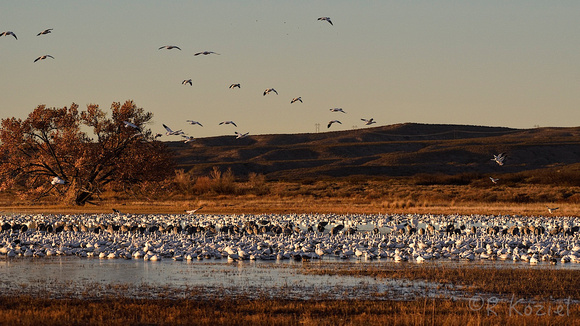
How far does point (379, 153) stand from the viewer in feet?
545

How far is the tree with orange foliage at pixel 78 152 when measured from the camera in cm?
4984

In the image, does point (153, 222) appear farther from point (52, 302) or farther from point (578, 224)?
point (52, 302)

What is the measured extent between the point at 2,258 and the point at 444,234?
16.6 metres

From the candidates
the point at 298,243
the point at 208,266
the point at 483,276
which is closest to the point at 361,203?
the point at 298,243

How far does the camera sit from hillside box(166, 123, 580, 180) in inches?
5369

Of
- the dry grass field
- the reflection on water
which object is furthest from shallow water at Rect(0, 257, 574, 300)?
the dry grass field

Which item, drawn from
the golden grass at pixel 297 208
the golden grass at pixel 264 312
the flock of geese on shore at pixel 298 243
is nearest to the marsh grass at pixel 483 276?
the golden grass at pixel 264 312

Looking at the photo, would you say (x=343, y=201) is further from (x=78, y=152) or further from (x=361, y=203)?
(x=78, y=152)

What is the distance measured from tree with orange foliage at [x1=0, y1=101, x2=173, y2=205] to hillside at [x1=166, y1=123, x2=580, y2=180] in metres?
65.2

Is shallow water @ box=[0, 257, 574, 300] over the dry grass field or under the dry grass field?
under

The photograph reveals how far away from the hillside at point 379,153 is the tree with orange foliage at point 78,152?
2566 inches

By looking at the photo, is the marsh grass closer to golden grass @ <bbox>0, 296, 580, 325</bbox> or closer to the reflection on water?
the reflection on water

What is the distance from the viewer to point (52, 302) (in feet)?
51.1

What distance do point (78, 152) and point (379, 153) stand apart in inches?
4732
